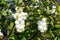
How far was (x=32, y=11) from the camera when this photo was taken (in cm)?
188

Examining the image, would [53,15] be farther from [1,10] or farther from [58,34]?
[1,10]

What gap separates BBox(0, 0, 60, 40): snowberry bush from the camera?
170cm

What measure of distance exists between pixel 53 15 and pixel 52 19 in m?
0.04

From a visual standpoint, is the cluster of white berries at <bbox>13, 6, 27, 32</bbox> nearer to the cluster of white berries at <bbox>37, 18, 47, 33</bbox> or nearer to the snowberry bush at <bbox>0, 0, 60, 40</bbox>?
the snowberry bush at <bbox>0, 0, 60, 40</bbox>

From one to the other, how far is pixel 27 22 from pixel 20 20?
0.25 ft

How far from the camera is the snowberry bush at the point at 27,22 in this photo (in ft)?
5.56

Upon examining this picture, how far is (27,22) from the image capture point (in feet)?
5.69

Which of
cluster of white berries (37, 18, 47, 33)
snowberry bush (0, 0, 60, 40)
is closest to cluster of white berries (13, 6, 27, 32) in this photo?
snowberry bush (0, 0, 60, 40)

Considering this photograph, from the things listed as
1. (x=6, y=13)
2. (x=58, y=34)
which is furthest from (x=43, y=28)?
(x=6, y=13)

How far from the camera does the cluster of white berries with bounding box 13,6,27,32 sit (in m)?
1.67

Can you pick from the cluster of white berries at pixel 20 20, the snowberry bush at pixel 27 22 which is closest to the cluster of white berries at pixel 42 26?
the snowberry bush at pixel 27 22

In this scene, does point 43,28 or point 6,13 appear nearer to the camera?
point 43,28

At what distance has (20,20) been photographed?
1680mm

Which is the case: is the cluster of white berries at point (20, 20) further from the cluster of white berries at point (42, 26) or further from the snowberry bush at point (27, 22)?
the cluster of white berries at point (42, 26)
